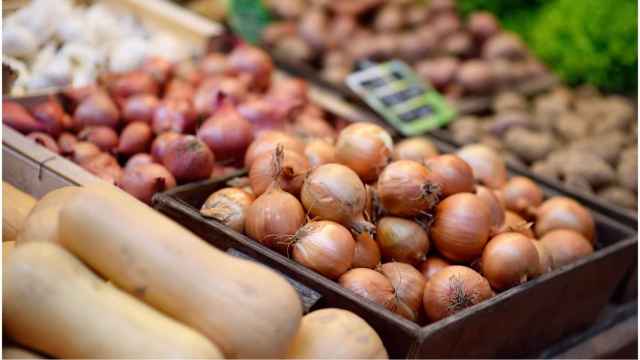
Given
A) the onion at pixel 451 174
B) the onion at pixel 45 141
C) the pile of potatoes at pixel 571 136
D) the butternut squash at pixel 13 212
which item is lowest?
the pile of potatoes at pixel 571 136

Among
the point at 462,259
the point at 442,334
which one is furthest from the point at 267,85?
the point at 442,334

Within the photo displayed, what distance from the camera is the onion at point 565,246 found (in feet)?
5.93

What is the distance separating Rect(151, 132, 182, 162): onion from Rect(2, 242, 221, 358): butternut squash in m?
0.83

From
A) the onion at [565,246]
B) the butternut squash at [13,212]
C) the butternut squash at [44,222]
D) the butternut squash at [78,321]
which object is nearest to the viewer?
the butternut squash at [78,321]

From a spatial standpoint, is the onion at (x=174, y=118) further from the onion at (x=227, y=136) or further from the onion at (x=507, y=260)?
the onion at (x=507, y=260)

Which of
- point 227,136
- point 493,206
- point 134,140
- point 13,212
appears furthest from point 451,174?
point 13,212

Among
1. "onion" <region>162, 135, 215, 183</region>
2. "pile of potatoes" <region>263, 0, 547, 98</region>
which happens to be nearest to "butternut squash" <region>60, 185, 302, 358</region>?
"onion" <region>162, 135, 215, 183</region>

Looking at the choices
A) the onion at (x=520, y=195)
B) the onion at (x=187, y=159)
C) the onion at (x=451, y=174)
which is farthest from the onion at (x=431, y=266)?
the onion at (x=187, y=159)

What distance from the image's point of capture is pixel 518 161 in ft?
8.45

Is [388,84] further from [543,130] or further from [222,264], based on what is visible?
[222,264]

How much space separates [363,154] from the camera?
1.70 metres

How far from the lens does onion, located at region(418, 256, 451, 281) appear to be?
1.60 metres

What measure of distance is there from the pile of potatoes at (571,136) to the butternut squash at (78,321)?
1542mm

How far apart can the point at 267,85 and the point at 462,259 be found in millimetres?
1074
